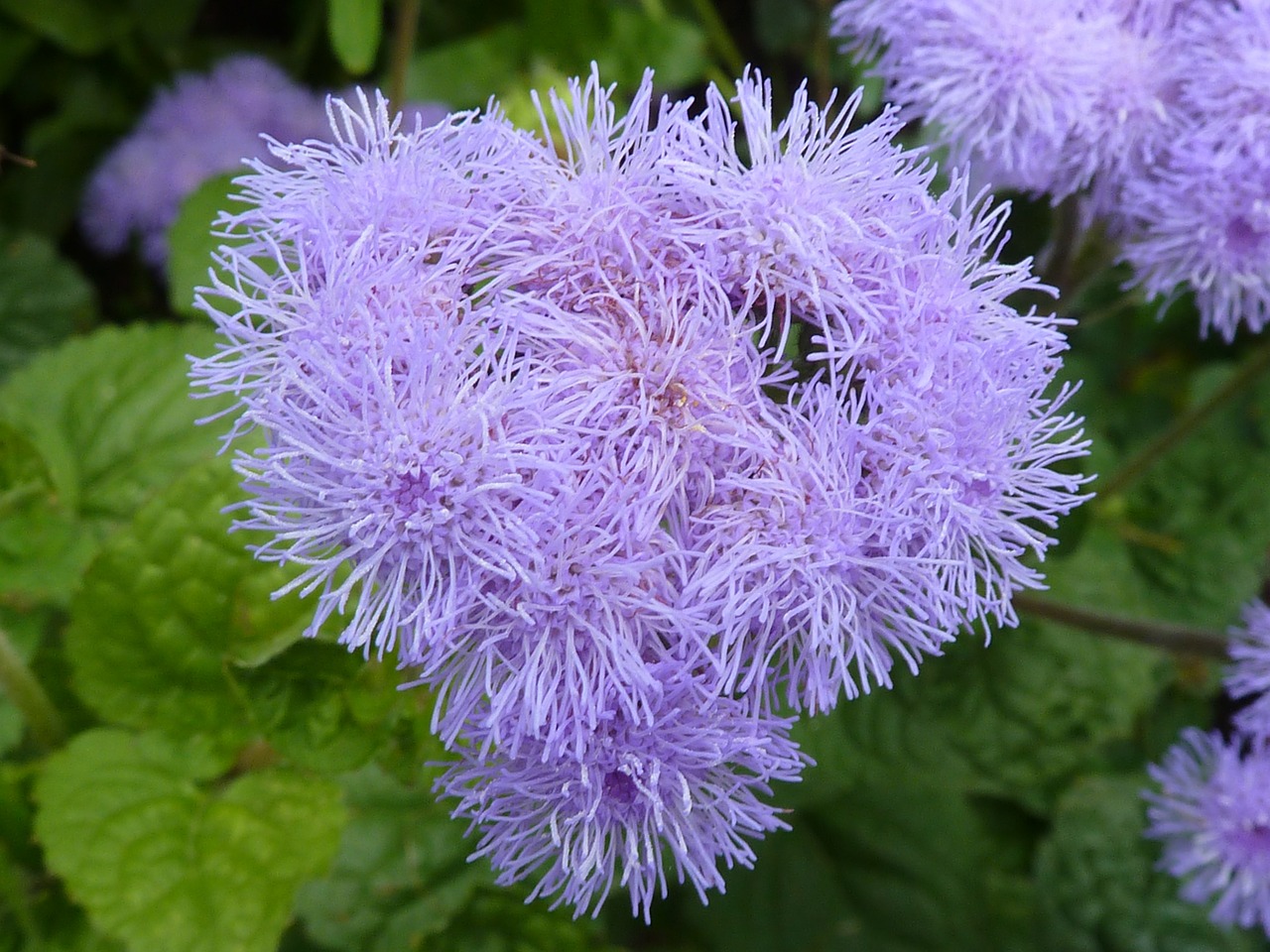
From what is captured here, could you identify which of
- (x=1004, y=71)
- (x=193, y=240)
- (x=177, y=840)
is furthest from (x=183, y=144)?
(x=1004, y=71)

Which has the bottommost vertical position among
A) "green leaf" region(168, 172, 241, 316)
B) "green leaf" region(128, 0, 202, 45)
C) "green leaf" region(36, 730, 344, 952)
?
"green leaf" region(36, 730, 344, 952)

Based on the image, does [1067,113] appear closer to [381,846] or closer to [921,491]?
[921,491]

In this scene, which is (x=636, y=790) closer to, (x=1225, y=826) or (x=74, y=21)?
(x=1225, y=826)

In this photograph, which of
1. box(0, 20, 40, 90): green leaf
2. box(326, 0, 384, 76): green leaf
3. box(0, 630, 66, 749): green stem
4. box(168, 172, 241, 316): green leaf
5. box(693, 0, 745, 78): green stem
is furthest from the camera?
box(693, 0, 745, 78): green stem

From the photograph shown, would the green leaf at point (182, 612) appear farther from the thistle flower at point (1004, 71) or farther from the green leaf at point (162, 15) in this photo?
the green leaf at point (162, 15)

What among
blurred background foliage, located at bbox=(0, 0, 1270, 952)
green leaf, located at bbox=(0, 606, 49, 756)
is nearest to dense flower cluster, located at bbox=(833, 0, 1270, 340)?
blurred background foliage, located at bbox=(0, 0, 1270, 952)

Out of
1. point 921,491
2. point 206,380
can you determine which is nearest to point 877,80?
point 921,491

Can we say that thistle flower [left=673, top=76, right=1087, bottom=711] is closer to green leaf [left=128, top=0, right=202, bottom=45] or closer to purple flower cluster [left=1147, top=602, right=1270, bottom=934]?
purple flower cluster [left=1147, top=602, right=1270, bottom=934]
